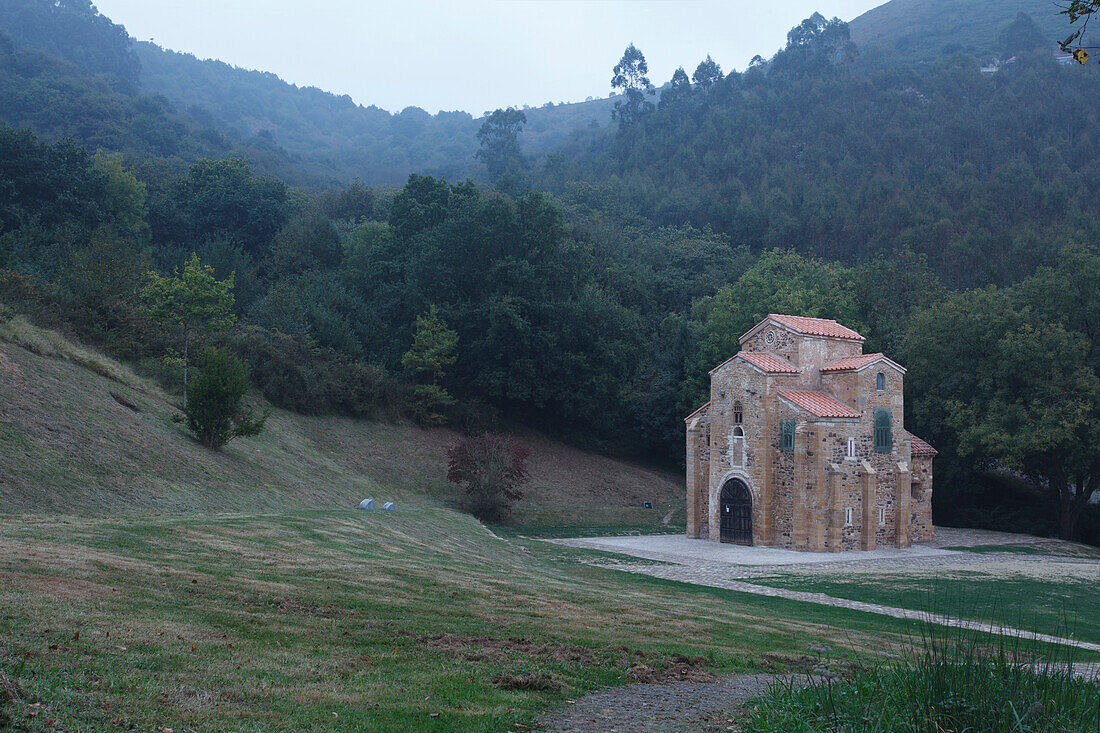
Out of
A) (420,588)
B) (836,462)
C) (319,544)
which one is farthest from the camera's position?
(836,462)

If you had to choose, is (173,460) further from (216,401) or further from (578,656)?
(578,656)

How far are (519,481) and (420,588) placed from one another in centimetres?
2264

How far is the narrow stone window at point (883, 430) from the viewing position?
30125mm

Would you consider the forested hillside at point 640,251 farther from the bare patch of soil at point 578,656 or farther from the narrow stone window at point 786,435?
the bare patch of soil at point 578,656

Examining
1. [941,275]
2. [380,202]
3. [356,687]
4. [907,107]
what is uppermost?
[907,107]

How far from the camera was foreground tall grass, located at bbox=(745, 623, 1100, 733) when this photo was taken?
5.95 m

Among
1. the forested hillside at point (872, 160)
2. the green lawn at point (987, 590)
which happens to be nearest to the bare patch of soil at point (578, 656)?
the green lawn at point (987, 590)

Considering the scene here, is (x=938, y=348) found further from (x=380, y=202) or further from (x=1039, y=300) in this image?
(x=380, y=202)

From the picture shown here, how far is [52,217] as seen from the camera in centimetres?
4772

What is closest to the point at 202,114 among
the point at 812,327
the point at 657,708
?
the point at 812,327

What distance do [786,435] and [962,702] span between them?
23656 mm

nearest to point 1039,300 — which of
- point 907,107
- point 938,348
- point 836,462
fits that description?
point 938,348

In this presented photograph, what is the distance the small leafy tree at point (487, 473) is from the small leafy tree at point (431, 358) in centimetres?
877

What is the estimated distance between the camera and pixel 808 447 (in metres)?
28.5
